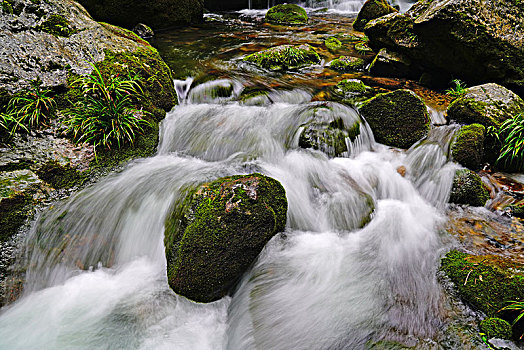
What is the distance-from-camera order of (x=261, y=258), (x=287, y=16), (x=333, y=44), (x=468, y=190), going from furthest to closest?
1. (x=287, y=16)
2. (x=333, y=44)
3. (x=468, y=190)
4. (x=261, y=258)

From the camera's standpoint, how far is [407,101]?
5.17 meters

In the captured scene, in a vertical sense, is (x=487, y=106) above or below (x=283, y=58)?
below

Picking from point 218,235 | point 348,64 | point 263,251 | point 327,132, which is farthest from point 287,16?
point 218,235

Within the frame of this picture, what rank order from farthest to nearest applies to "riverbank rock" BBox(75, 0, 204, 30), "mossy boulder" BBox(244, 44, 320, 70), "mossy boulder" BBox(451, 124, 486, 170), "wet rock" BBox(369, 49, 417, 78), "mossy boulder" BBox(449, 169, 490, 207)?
"riverbank rock" BBox(75, 0, 204, 30) < "mossy boulder" BBox(244, 44, 320, 70) < "wet rock" BBox(369, 49, 417, 78) < "mossy boulder" BBox(451, 124, 486, 170) < "mossy boulder" BBox(449, 169, 490, 207)

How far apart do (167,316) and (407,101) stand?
5.09 metres

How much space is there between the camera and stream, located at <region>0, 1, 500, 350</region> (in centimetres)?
277

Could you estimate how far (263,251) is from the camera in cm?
344

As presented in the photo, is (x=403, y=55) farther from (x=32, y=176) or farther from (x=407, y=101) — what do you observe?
(x=32, y=176)

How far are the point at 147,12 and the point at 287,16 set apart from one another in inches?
261

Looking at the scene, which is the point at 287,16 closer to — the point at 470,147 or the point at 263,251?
the point at 470,147

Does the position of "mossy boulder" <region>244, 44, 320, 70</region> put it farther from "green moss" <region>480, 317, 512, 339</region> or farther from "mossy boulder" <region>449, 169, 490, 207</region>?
"green moss" <region>480, 317, 512, 339</region>

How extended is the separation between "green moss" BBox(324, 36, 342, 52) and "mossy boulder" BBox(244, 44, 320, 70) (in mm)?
1725

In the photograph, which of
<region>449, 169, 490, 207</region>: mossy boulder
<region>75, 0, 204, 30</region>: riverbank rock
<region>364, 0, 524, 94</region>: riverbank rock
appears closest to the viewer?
<region>449, 169, 490, 207</region>: mossy boulder

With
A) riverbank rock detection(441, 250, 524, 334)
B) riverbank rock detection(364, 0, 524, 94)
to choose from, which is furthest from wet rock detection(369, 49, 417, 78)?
riverbank rock detection(441, 250, 524, 334)
